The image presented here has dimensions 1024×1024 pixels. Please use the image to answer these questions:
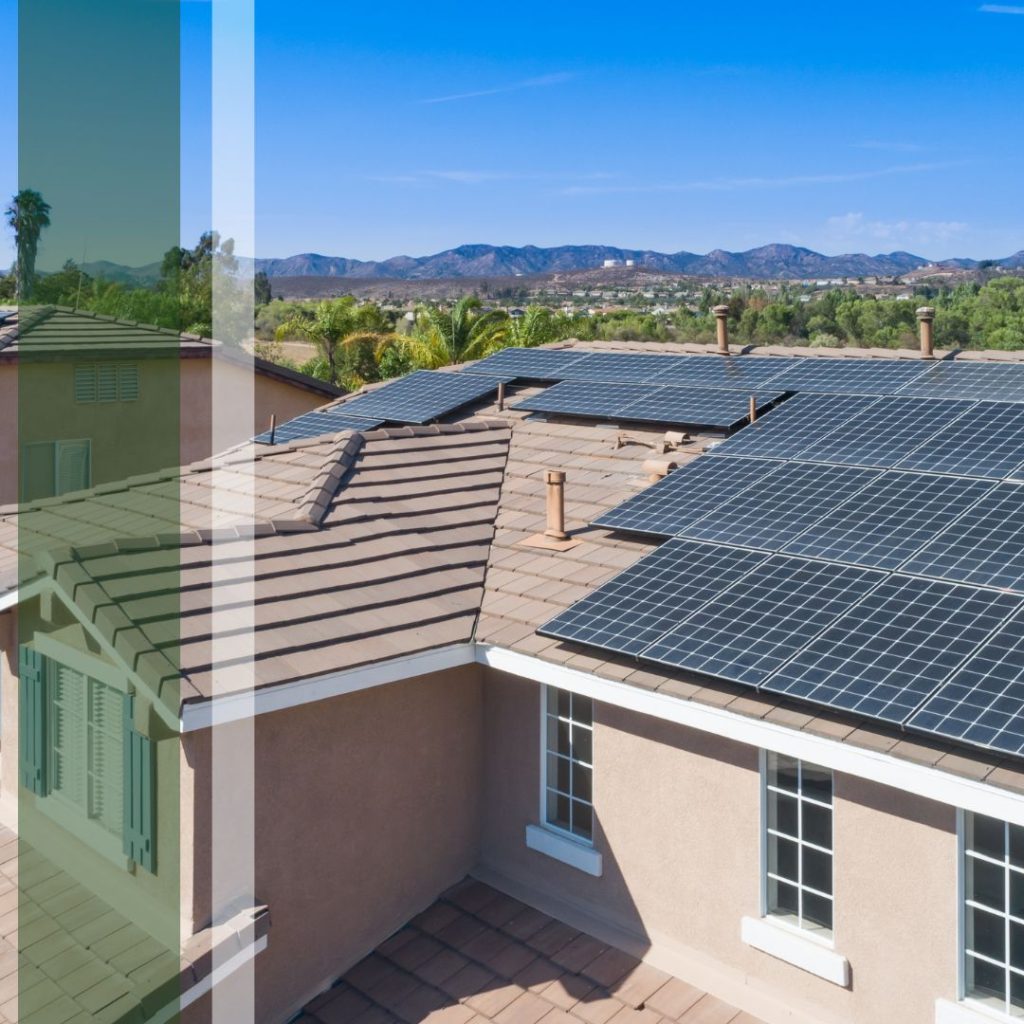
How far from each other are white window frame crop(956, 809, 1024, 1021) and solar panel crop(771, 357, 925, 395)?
27.1 ft

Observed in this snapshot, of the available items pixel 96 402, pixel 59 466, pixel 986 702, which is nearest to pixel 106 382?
pixel 96 402

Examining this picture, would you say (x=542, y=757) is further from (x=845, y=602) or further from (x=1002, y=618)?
(x=1002, y=618)

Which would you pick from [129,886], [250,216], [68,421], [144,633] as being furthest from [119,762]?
[68,421]

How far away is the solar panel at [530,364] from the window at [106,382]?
10.4 m

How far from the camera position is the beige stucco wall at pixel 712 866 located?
27.5 ft

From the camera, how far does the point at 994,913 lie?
8141 mm

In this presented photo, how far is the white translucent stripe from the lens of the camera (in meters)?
6.48

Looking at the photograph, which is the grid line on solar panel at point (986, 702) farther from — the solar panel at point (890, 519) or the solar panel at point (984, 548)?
the solar panel at point (890, 519)

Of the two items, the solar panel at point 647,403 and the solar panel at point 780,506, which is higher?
the solar panel at point 647,403

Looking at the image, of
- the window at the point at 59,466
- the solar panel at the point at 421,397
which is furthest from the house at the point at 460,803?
the window at the point at 59,466

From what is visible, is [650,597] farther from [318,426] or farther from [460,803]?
[318,426]

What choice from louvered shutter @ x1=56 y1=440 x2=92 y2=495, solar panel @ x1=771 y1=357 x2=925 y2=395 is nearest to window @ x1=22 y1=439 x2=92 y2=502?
louvered shutter @ x1=56 y1=440 x2=92 y2=495

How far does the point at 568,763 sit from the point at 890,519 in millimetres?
3947
